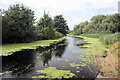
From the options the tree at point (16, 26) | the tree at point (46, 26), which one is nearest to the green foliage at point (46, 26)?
the tree at point (46, 26)

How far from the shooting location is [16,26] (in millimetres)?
16453

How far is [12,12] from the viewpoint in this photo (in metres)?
16.7

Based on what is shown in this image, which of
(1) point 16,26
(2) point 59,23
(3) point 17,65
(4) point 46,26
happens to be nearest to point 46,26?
(4) point 46,26

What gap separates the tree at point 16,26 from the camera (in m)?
15.6

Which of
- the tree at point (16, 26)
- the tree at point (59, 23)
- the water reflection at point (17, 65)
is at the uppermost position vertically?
the tree at point (59, 23)

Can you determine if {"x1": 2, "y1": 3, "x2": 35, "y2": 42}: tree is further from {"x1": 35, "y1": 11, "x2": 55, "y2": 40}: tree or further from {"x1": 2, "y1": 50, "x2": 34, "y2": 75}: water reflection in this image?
{"x1": 2, "y1": 50, "x2": 34, "y2": 75}: water reflection

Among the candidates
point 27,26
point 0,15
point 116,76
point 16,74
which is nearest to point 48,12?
point 27,26

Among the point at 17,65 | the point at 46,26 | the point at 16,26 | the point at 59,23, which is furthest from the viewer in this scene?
the point at 59,23

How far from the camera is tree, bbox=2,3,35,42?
15609mm

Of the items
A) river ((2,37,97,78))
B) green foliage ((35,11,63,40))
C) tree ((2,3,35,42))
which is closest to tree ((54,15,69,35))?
green foliage ((35,11,63,40))

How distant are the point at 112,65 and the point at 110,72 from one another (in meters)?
0.36

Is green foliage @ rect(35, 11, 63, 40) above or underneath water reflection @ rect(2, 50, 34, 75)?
above

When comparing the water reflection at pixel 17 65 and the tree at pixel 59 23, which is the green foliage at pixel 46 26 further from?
the water reflection at pixel 17 65

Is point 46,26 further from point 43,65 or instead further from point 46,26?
point 43,65
